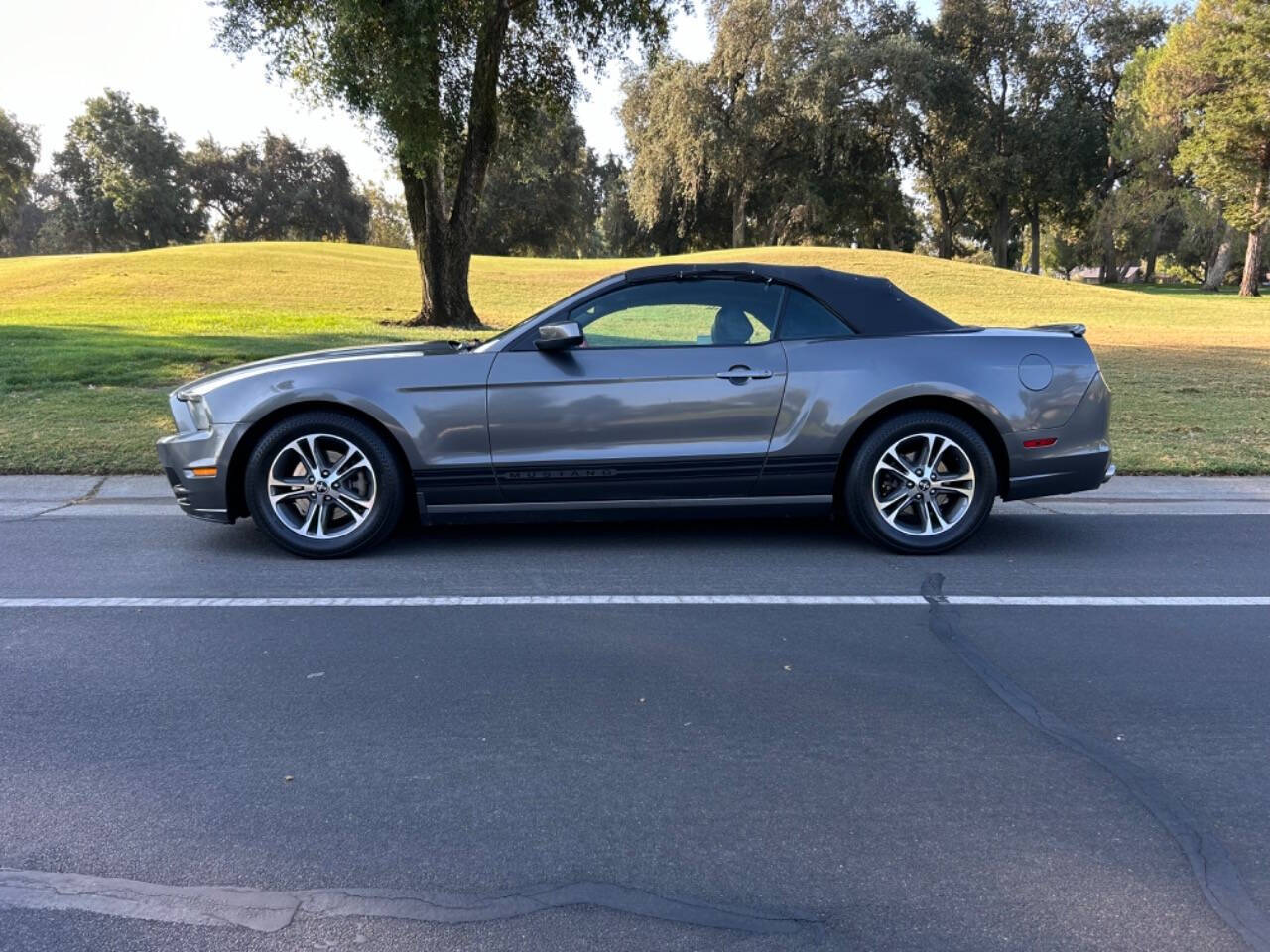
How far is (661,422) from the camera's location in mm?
5406

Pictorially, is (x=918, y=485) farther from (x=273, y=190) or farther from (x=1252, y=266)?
(x=273, y=190)

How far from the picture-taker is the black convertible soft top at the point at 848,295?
5.64 metres

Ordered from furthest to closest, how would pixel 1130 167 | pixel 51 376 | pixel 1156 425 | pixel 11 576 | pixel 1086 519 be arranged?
pixel 1130 167 → pixel 51 376 → pixel 1156 425 → pixel 1086 519 → pixel 11 576

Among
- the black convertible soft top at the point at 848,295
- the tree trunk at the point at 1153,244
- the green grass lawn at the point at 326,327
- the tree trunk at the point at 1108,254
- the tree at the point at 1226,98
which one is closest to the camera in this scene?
the black convertible soft top at the point at 848,295

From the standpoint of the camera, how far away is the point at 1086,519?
21.3 feet

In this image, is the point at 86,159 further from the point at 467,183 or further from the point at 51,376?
the point at 51,376

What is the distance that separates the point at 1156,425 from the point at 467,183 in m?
13.1

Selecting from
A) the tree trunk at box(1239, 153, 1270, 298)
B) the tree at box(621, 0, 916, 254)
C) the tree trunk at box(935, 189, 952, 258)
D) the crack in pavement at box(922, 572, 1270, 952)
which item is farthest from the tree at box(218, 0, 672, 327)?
the tree trunk at box(935, 189, 952, 258)

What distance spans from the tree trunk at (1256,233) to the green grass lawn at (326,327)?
14.4 ft

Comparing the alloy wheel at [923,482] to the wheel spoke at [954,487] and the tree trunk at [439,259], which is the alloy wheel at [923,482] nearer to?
the wheel spoke at [954,487]

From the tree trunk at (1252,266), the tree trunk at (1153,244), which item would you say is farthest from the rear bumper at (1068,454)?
the tree trunk at (1153,244)

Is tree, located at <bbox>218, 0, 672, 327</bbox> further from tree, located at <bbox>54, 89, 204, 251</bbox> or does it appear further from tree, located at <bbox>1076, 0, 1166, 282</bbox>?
tree, located at <bbox>54, 89, 204, 251</bbox>

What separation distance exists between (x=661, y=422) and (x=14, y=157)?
7099 centimetres

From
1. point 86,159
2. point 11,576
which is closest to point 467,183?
point 11,576
